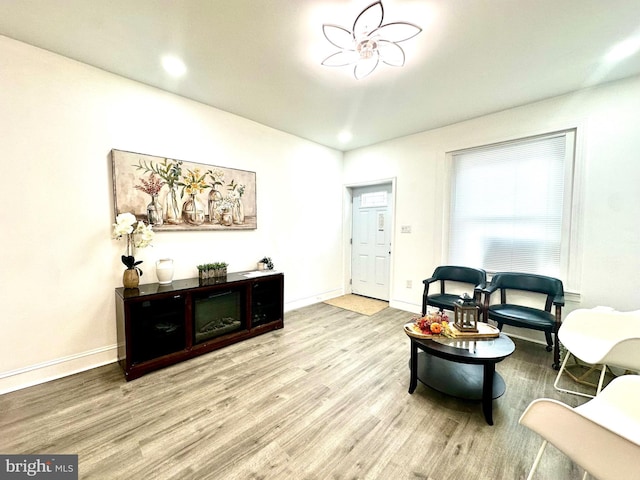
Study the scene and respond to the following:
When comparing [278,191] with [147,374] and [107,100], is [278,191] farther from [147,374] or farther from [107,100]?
[147,374]

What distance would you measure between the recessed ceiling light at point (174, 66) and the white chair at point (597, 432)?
3.31 m

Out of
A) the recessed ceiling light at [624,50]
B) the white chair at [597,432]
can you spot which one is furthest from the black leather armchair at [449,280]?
the recessed ceiling light at [624,50]

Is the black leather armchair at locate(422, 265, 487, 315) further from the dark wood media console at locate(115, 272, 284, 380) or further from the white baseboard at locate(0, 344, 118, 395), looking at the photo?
the white baseboard at locate(0, 344, 118, 395)

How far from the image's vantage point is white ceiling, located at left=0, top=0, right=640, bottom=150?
67.4 inches

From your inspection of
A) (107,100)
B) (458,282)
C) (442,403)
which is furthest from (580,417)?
(107,100)

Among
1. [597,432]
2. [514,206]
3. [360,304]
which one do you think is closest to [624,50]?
[514,206]

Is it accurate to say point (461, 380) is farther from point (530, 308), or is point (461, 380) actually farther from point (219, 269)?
point (219, 269)

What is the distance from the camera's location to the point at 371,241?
4.75 m

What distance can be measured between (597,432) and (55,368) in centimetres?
358

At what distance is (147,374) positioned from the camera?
90.1 inches

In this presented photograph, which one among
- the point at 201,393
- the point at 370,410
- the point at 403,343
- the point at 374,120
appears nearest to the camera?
the point at 370,410

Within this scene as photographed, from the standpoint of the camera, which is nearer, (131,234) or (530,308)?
(131,234)

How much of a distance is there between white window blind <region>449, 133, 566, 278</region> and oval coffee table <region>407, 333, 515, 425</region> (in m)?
1.64

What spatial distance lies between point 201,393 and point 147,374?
647mm
